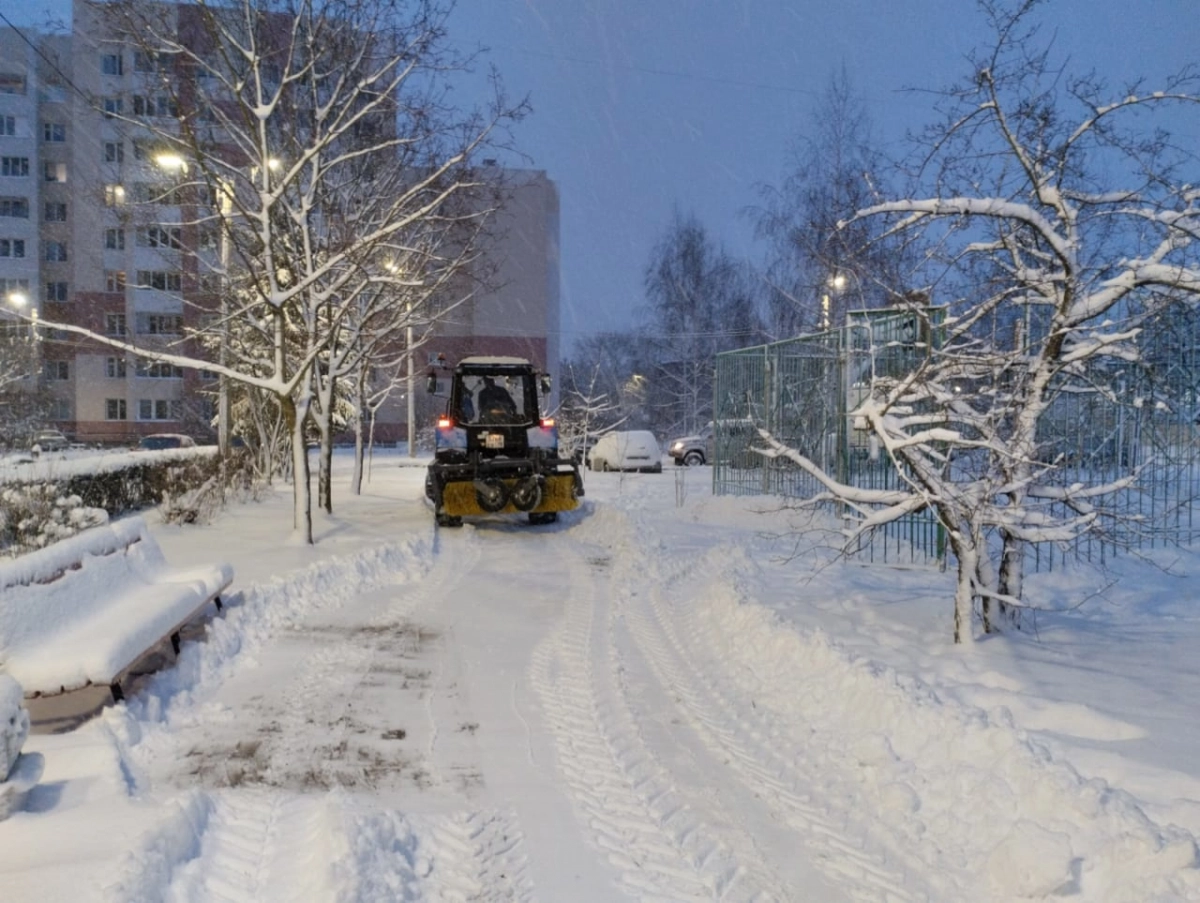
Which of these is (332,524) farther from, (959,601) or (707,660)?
(959,601)

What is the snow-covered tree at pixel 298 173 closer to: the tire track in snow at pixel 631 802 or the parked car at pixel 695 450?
the tire track in snow at pixel 631 802

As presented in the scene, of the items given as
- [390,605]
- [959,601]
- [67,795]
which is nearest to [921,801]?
[959,601]

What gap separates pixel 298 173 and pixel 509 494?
229 inches

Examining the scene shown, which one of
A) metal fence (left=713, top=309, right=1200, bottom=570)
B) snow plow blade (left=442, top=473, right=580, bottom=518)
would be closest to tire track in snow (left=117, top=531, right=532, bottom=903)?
metal fence (left=713, top=309, right=1200, bottom=570)

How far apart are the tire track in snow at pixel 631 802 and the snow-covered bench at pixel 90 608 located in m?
Result: 2.56

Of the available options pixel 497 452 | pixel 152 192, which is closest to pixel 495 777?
pixel 497 452

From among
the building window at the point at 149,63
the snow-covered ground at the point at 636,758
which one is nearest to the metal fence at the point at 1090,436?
A: the snow-covered ground at the point at 636,758

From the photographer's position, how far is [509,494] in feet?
49.7

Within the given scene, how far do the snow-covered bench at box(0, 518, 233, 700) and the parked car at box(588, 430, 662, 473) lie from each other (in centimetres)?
2281

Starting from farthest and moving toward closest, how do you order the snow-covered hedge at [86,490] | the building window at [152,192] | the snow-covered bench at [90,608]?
1. the building window at [152,192]
2. the snow-covered hedge at [86,490]
3. the snow-covered bench at [90,608]

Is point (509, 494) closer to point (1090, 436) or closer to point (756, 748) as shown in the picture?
point (1090, 436)

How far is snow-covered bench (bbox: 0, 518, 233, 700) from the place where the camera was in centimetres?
509

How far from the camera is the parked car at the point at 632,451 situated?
30547mm

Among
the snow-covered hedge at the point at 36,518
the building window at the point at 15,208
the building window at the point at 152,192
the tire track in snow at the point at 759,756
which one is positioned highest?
the building window at the point at 15,208
